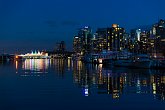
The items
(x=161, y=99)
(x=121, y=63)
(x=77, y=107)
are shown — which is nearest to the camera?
(x=77, y=107)

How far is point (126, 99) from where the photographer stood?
29250 millimetres

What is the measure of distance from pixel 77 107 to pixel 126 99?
545 cm

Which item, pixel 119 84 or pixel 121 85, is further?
pixel 119 84

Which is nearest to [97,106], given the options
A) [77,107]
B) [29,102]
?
[77,107]

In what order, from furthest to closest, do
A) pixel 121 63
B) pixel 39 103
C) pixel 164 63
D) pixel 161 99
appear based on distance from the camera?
pixel 121 63 → pixel 164 63 → pixel 161 99 → pixel 39 103

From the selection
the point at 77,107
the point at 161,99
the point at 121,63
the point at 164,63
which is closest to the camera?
the point at 77,107

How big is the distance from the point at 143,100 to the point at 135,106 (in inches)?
127

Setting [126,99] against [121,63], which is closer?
[126,99]

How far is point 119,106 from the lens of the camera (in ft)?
83.7

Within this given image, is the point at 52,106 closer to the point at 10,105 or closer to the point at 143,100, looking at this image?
the point at 10,105

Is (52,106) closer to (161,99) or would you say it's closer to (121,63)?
(161,99)

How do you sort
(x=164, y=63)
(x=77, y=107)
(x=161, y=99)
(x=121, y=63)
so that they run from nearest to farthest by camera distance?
1. (x=77, y=107)
2. (x=161, y=99)
3. (x=164, y=63)
4. (x=121, y=63)

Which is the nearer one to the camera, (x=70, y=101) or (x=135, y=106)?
(x=135, y=106)

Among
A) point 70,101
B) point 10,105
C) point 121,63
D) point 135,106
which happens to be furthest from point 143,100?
point 121,63
